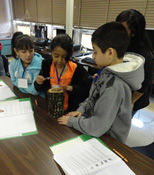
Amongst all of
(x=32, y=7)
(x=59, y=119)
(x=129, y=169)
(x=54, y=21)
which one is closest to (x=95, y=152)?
(x=129, y=169)

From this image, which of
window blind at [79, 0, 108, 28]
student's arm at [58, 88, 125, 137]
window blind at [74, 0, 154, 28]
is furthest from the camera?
window blind at [79, 0, 108, 28]

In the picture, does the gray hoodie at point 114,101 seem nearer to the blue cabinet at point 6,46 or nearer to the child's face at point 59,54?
the child's face at point 59,54

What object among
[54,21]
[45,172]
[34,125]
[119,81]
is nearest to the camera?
[45,172]

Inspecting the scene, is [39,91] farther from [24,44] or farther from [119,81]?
[119,81]

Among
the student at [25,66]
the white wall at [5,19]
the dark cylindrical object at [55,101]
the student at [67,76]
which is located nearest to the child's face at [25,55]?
the student at [25,66]

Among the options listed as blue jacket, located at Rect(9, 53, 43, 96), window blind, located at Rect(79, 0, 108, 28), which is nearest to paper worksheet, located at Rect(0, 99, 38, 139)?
blue jacket, located at Rect(9, 53, 43, 96)

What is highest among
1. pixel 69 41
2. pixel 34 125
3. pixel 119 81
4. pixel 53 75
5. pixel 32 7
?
pixel 32 7

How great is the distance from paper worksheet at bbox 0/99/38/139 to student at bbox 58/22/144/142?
0.33 m

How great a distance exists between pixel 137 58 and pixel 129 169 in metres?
0.62

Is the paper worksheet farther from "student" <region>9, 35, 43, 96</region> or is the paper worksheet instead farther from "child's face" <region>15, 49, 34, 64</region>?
"child's face" <region>15, 49, 34, 64</region>

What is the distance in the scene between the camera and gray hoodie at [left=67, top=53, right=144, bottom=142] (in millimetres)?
775

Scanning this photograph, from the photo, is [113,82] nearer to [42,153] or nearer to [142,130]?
[42,153]

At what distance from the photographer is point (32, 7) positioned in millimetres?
5039

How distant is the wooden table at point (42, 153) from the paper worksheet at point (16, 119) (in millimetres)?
41
